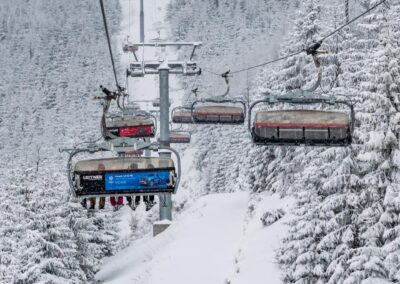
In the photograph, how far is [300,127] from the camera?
13.4m

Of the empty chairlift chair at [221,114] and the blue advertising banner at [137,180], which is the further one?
the empty chairlift chair at [221,114]

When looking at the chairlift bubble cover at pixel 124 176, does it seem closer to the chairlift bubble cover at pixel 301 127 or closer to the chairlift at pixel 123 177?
the chairlift at pixel 123 177

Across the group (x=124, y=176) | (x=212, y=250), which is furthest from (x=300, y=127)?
(x=212, y=250)

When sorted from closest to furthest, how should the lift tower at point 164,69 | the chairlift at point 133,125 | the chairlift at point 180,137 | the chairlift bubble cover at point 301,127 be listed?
the chairlift bubble cover at point 301,127, the chairlift at point 133,125, the lift tower at point 164,69, the chairlift at point 180,137

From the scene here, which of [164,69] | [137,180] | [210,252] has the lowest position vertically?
[210,252]

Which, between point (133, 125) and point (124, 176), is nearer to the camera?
point (124, 176)

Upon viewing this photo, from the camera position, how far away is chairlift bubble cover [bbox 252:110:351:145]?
13438mm

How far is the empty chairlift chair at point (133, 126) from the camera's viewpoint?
20844mm

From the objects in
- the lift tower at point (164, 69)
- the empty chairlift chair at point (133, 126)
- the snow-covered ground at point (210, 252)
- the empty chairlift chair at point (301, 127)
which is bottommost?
the snow-covered ground at point (210, 252)

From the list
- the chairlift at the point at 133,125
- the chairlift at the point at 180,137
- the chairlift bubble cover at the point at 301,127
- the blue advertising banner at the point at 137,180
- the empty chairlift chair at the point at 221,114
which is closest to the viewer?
the chairlift bubble cover at the point at 301,127

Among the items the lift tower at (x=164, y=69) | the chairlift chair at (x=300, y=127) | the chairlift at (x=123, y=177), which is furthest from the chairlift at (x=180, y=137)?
the chairlift chair at (x=300, y=127)

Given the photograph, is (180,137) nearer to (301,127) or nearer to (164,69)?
(164,69)

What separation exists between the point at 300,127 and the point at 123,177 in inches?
139

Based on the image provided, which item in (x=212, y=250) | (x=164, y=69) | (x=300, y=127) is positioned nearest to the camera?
(x=300, y=127)
